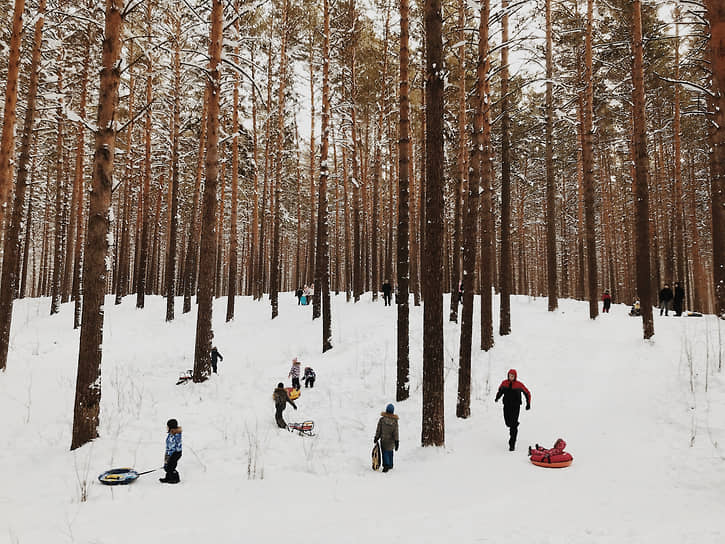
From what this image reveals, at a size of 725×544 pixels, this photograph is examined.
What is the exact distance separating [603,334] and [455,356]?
16.3 ft

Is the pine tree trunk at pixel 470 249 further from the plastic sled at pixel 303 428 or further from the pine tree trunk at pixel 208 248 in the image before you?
the pine tree trunk at pixel 208 248

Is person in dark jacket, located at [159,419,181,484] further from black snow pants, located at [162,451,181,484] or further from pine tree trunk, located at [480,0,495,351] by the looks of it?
pine tree trunk, located at [480,0,495,351]

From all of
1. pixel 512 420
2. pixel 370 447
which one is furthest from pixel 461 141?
pixel 370 447

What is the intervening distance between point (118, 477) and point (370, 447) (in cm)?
463

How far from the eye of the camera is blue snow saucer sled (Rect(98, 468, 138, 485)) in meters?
6.02

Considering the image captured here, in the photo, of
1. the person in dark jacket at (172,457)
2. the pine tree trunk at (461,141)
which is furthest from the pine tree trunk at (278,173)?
the person in dark jacket at (172,457)

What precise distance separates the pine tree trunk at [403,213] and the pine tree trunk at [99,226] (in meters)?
6.40

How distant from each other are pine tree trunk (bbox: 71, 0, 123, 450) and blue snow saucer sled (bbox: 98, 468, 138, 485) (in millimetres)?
1936

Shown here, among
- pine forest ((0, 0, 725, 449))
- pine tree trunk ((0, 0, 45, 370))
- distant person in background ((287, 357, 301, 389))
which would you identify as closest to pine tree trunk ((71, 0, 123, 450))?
pine forest ((0, 0, 725, 449))

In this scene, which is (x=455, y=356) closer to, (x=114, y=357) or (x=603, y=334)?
(x=603, y=334)

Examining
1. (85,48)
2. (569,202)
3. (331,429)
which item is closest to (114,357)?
(331,429)

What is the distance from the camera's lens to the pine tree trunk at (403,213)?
10469 millimetres

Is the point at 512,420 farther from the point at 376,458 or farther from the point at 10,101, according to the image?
the point at 10,101

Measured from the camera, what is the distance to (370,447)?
28.2ft
